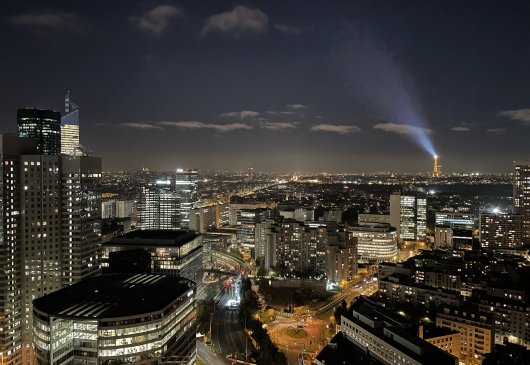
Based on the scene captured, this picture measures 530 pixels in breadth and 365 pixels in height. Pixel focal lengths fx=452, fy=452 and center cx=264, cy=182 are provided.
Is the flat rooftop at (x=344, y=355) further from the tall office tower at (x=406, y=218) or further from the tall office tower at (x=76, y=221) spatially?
the tall office tower at (x=406, y=218)

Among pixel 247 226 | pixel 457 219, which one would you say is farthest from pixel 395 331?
pixel 457 219

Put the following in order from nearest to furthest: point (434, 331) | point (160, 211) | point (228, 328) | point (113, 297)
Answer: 1. point (113, 297)
2. point (434, 331)
3. point (228, 328)
4. point (160, 211)

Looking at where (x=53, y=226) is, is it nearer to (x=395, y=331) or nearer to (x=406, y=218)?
(x=395, y=331)

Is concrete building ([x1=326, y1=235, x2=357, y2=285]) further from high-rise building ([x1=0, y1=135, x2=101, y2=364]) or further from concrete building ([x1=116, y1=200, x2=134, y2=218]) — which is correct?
concrete building ([x1=116, y1=200, x2=134, y2=218])

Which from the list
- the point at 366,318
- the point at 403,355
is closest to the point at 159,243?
the point at 366,318

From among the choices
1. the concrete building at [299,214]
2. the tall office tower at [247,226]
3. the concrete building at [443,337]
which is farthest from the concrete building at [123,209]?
the concrete building at [443,337]

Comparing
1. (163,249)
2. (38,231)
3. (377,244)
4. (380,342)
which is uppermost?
(38,231)
